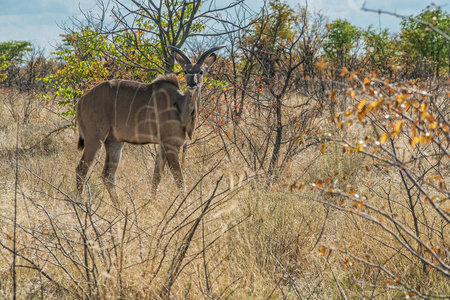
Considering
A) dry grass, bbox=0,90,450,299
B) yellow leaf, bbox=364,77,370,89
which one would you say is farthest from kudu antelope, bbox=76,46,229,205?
yellow leaf, bbox=364,77,370,89

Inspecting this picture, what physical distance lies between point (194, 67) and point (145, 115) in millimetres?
825

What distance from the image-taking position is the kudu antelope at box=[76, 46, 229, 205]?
216 inches

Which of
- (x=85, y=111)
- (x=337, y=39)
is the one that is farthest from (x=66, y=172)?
(x=337, y=39)

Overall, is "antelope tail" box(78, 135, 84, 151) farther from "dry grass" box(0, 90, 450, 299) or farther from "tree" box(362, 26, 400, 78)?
"tree" box(362, 26, 400, 78)

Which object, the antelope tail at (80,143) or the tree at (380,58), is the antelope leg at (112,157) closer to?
the antelope tail at (80,143)

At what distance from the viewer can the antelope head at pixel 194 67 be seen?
5.14 metres

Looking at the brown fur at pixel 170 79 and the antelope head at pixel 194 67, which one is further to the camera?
the brown fur at pixel 170 79

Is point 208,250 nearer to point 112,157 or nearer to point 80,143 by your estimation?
point 112,157

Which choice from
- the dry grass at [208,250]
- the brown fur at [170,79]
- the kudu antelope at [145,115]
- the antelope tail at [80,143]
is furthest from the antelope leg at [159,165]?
the antelope tail at [80,143]

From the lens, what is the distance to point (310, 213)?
3.72 m

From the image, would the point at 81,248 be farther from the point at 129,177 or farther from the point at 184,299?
the point at 129,177

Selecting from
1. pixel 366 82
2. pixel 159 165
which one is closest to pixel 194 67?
pixel 159 165

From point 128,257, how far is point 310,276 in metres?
1.20

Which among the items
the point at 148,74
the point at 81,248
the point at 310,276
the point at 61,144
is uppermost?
the point at 148,74
